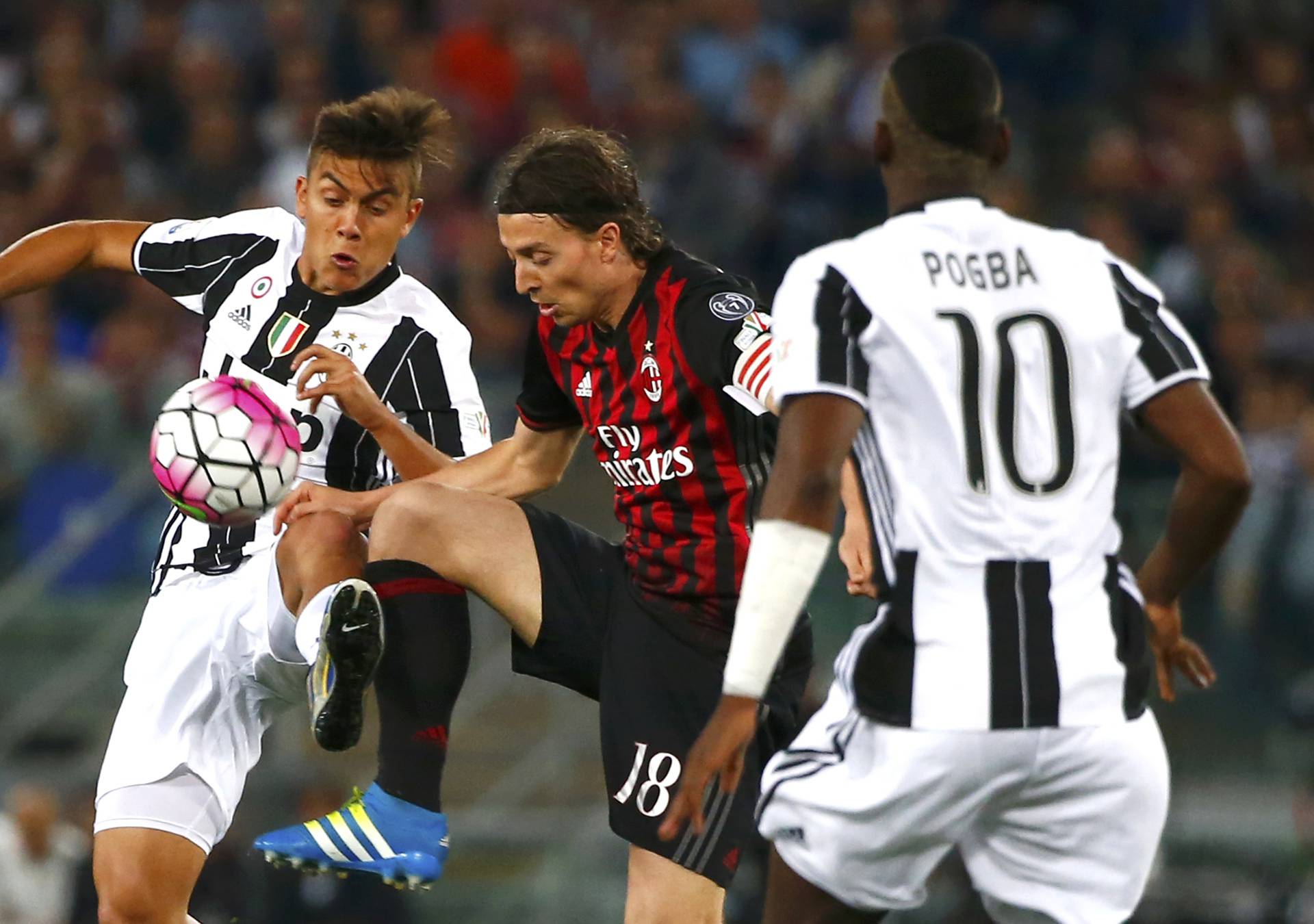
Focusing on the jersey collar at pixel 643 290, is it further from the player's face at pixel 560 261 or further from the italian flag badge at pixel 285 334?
the italian flag badge at pixel 285 334

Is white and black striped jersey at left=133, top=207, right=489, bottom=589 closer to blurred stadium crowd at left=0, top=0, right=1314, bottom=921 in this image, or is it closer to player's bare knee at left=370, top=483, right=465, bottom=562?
player's bare knee at left=370, top=483, right=465, bottom=562

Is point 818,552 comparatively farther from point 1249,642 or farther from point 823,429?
point 1249,642

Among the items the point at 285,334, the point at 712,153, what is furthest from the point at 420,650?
the point at 712,153

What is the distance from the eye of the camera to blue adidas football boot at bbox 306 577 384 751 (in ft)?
14.8

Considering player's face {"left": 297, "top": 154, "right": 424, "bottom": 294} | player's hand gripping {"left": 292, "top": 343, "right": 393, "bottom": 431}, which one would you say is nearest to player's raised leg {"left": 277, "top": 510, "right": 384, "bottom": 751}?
player's hand gripping {"left": 292, "top": 343, "right": 393, "bottom": 431}

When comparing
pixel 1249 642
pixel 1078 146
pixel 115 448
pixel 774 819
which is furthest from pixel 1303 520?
pixel 774 819

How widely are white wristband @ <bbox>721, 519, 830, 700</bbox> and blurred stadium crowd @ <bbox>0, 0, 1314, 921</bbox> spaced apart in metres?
5.89

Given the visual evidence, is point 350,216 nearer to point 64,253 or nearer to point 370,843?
point 64,253

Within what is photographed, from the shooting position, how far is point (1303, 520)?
31.1 feet

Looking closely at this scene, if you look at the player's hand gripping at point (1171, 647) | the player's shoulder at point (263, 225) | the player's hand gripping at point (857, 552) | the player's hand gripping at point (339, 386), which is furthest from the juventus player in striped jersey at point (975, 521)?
the player's shoulder at point (263, 225)

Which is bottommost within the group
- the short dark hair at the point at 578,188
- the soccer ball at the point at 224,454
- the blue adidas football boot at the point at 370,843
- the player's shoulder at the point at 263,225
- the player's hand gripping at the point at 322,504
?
the blue adidas football boot at the point at 370,843

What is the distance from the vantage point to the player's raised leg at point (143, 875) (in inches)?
199

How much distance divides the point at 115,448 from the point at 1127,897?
6.76 metres

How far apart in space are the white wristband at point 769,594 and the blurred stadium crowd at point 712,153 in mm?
5888
